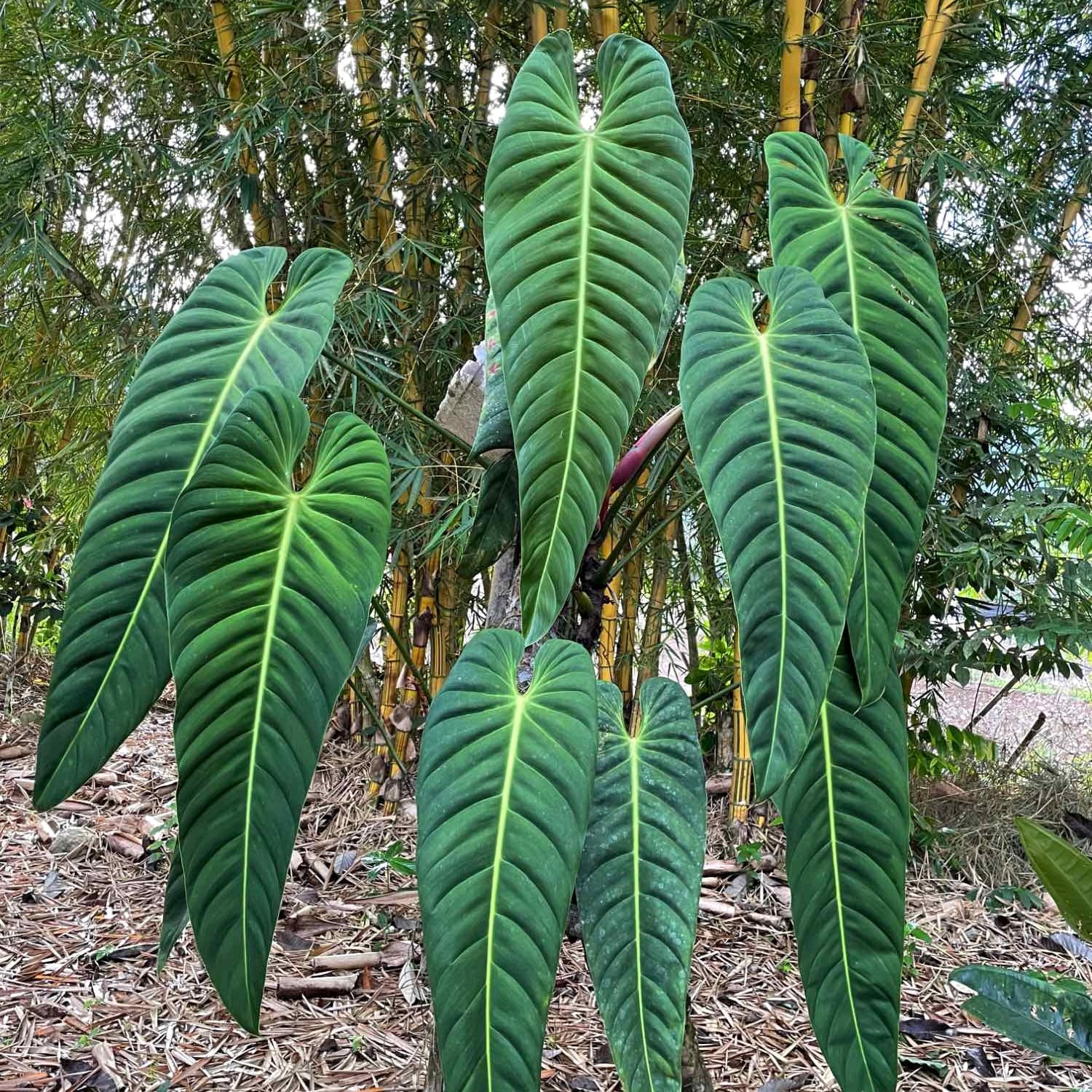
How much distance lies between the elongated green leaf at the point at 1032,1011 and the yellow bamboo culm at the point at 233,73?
1481 millimetres

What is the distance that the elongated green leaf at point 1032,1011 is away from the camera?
0.95 meters

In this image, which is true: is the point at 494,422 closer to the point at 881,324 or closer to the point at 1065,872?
the point at 881,324

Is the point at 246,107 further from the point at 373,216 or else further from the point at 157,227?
the point at 157,227

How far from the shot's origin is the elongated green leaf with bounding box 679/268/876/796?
507mm

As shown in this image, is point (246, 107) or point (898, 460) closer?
point (898, 460)

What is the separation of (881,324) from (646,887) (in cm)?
40

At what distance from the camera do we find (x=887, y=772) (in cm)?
60

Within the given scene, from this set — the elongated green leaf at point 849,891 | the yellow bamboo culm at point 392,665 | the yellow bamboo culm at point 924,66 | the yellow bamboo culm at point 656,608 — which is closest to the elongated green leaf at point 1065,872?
the elongated green leaf at point 849,891

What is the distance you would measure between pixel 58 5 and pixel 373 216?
0.57 meters

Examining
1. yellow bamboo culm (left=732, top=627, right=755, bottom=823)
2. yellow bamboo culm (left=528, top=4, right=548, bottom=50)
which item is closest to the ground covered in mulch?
yellow bamboo culm (left=732, top=627, right=755, bottom=823)

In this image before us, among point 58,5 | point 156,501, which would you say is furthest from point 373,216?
point 156,501

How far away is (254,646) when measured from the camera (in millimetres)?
535

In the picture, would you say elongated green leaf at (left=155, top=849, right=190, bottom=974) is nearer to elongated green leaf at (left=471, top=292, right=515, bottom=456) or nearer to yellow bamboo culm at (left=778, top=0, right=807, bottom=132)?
elongated green leaf at (left=471, top=292, right=515, bottom=456)

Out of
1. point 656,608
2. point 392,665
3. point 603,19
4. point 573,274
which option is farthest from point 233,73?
point 573,274
